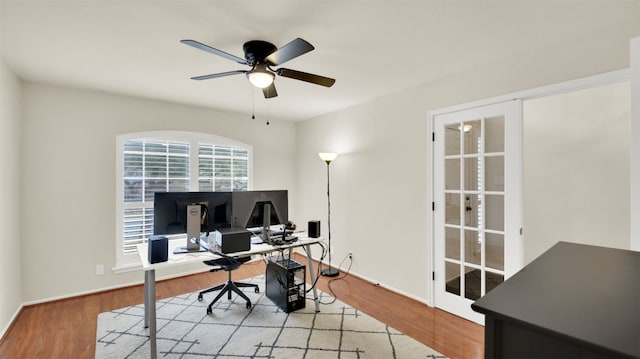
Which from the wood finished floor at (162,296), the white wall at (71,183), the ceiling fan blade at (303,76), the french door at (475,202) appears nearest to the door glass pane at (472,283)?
the french door at (475,202)

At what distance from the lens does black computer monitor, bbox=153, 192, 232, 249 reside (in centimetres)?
241

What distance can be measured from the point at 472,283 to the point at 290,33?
273cm

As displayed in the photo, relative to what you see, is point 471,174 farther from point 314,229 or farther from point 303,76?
point 303,76

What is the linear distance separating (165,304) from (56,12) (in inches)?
107

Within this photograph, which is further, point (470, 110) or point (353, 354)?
point (470, 110)

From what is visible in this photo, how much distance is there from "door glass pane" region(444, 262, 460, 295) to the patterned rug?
0.77m

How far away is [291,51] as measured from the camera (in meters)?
1.75

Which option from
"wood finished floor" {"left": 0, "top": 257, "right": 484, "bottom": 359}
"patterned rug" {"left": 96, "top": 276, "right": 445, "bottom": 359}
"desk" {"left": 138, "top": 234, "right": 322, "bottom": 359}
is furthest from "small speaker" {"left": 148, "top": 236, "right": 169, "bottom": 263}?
"wood finished floor" {"left": 0, "top": 257, "right": 484, "bottom": 359}

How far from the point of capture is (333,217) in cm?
425

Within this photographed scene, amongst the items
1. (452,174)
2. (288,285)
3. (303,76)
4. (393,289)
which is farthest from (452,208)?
(303,76)

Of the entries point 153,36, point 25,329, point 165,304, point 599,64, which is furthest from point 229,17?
point 25,329

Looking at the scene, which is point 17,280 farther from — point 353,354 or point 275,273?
point 353,354

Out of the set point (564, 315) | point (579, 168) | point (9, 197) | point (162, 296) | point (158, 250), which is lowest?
point (162, 296)

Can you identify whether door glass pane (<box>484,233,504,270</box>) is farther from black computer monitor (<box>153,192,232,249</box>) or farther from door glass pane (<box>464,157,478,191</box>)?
black computer monitor (<box>153,192,232,249</box>)
